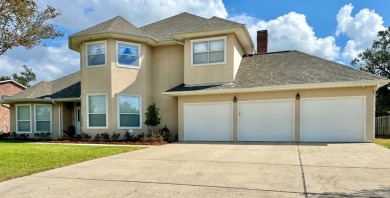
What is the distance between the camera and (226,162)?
809 centimetres

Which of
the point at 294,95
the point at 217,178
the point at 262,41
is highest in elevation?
the point at 262,41

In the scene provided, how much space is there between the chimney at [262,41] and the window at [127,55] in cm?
910

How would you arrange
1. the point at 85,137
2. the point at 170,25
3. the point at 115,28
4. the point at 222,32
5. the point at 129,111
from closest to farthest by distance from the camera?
the point at 222,32
the point at 115,28
the point at 85,137
the point at 129,111
the point at 170,25

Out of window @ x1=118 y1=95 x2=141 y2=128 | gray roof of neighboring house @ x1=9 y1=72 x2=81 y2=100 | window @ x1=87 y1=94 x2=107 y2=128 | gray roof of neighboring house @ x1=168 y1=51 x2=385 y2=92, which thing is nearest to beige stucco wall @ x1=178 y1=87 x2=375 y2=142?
gray roof of neighboring house @ x1=168 y1=51 x2=385 y2=92

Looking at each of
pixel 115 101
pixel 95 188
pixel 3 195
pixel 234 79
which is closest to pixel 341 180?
pixel 95 188

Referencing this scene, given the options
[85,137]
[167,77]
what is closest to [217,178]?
[167,77]

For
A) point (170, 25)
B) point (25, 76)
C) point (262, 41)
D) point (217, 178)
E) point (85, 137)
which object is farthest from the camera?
point (25, 76)

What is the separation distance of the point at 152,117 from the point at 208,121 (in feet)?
10.3

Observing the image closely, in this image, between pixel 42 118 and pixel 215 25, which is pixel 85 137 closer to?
pixel 42 118

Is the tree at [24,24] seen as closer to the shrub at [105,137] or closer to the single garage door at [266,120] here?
the shrub at [105,137]

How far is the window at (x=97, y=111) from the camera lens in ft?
52.1

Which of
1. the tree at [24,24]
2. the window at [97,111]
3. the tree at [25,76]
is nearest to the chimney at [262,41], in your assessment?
the window at [97,111]

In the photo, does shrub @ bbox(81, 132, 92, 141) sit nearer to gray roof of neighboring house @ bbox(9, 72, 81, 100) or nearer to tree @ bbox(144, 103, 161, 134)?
gray roof of neighboring house @ bbox(9, 72, 81, 100)

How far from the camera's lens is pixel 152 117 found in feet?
51.4
